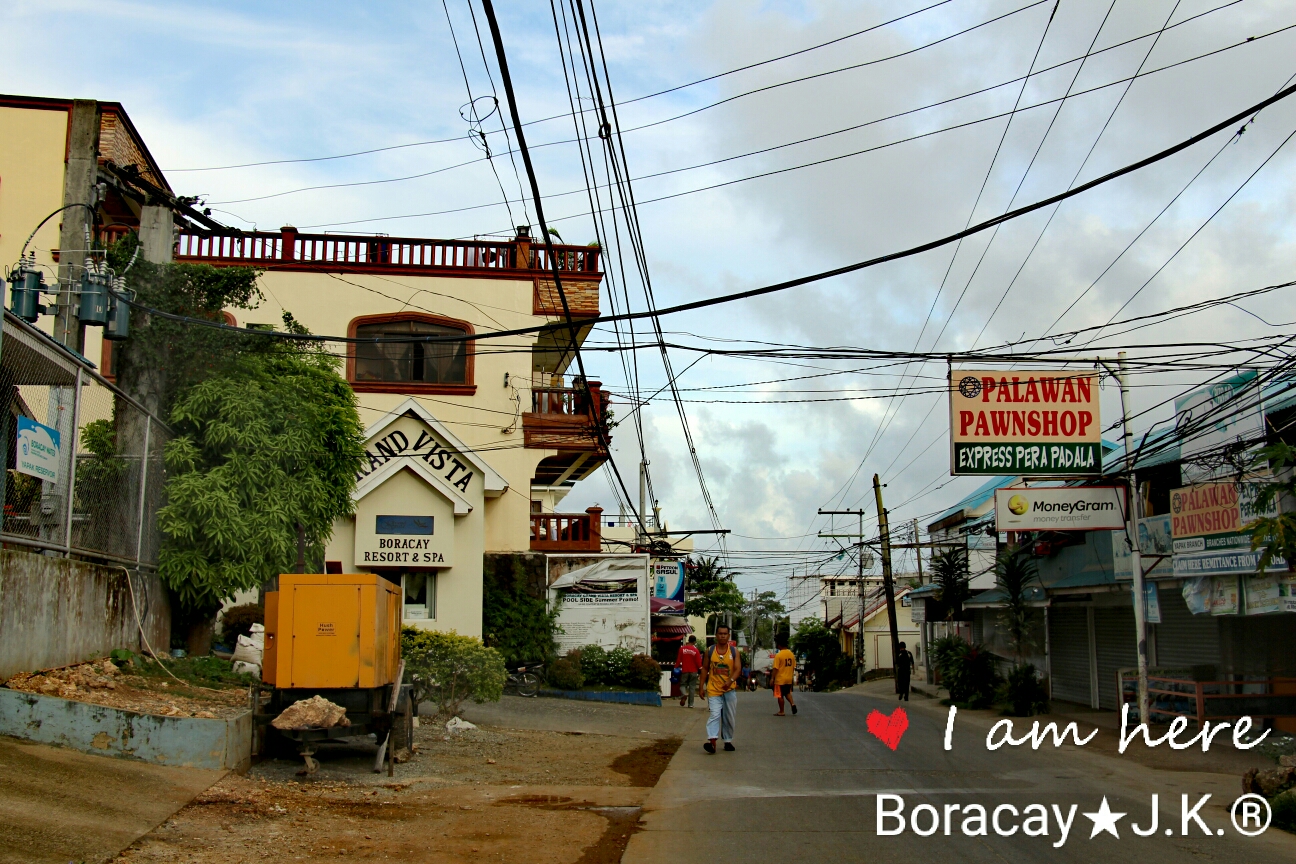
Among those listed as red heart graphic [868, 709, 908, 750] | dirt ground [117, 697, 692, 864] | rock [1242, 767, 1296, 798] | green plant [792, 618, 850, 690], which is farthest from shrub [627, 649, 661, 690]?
green plant [792, 618, 850, 690]

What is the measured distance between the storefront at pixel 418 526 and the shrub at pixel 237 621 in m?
2.85

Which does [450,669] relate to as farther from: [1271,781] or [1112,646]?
[1112,646]

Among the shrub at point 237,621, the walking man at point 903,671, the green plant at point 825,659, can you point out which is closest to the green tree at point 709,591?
the green plant at point 825,659

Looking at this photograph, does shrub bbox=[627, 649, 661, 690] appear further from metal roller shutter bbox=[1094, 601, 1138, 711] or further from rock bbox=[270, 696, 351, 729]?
rock bbox=[270, 696, 351, 729]

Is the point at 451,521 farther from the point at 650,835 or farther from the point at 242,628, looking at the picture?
the point at 650,835

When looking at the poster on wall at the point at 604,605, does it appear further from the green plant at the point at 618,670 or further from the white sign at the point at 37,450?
the white sign at the point at 37,450

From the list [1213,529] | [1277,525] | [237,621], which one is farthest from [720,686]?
[237,621]

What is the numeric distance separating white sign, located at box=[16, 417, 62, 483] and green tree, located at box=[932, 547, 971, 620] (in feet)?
80.6

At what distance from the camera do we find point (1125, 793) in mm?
11891

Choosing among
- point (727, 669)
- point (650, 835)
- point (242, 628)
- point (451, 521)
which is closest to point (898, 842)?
point (650, 835)

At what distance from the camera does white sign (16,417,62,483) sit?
10.4 metres

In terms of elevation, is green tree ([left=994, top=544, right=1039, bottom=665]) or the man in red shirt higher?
green tree ([left=994, top=544, right=1039, bottom=665])

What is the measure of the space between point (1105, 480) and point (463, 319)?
16798mm

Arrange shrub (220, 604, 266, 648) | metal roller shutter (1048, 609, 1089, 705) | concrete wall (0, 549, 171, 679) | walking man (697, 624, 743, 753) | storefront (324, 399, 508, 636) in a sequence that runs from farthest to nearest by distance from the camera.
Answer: metal roller shutter (1048, 609, 1089, 705)
storefront (324, 399, 508, 636)
shrub (220, 604, 266, 648)
walking man (697, 624, 743, 753)
concrete wall (0, 549, 171, 679)
